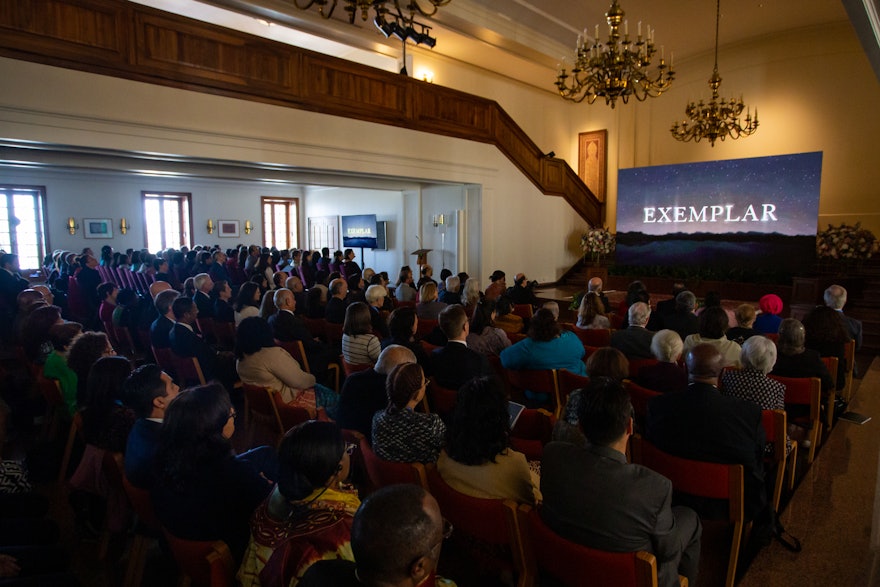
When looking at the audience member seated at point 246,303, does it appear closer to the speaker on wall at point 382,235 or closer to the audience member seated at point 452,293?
the audience member seated at point 452,293

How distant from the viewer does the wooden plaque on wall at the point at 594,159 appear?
13688 millimetres

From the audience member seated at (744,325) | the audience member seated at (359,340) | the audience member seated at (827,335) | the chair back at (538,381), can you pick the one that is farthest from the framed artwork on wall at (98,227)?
the audience member seated at (827,335)

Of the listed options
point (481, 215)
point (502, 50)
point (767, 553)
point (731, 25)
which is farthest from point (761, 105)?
point (767, 553)

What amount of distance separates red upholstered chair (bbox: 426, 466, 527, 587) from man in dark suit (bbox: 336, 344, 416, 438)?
2.89 feet

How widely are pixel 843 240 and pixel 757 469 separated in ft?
26.5

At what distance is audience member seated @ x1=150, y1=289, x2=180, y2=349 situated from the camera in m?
4.14

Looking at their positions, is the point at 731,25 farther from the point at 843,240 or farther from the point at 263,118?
the point at 263,118

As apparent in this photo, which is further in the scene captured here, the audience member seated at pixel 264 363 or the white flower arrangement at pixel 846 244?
the white flower arrangement at pixel 846 244

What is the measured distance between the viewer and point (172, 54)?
5742 mm

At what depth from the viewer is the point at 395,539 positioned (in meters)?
1.01

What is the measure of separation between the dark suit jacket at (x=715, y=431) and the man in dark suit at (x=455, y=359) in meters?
1.15

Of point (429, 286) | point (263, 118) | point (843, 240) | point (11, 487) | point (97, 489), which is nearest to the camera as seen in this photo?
point (11, 487)

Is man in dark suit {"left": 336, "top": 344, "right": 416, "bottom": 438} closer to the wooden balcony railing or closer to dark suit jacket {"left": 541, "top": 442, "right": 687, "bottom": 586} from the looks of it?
dark suit jacket {"left": 541, "top": 442, "right": 687, "bottom": 586}

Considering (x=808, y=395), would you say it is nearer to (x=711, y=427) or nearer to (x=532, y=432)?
(x=711, y=427)
